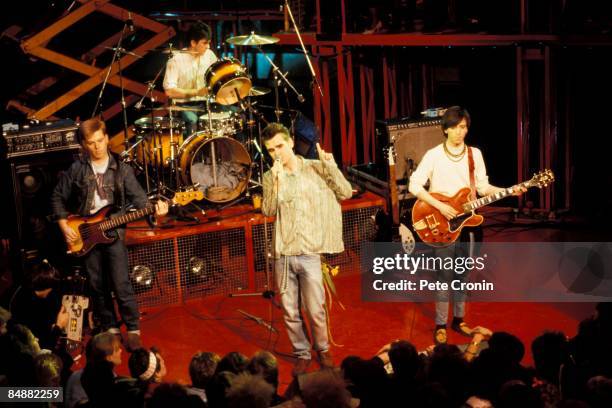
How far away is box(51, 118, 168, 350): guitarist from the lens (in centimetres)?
832

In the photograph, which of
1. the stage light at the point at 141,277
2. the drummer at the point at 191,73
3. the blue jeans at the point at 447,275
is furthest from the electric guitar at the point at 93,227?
the drummer at the point at 191,73

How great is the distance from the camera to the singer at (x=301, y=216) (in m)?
7.54

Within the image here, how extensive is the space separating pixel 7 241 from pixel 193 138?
2.83 metres

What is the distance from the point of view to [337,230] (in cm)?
773

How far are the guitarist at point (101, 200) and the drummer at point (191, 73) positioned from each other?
287 cm

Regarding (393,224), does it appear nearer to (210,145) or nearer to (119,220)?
(210,145)

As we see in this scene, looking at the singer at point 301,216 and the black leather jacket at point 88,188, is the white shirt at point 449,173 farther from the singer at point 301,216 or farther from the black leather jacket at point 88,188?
the black leather jacket at point 88,188

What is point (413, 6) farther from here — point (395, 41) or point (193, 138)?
point (193, 138)

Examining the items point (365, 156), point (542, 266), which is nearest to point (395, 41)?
point (365, 156)

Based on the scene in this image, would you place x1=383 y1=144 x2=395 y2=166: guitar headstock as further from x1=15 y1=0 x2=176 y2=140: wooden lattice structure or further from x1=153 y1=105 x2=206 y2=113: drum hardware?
x1=15 y1=0 x2=176 y2=140: wooden lattice structure

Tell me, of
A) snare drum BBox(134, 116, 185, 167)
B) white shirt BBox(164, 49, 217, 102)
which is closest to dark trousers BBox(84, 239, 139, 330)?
snare drum BBox(134, 116, 185, 167)

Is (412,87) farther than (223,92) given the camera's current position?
Yes

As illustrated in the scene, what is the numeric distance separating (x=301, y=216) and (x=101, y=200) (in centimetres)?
204

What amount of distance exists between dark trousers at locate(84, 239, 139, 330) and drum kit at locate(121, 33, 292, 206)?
2111mm
